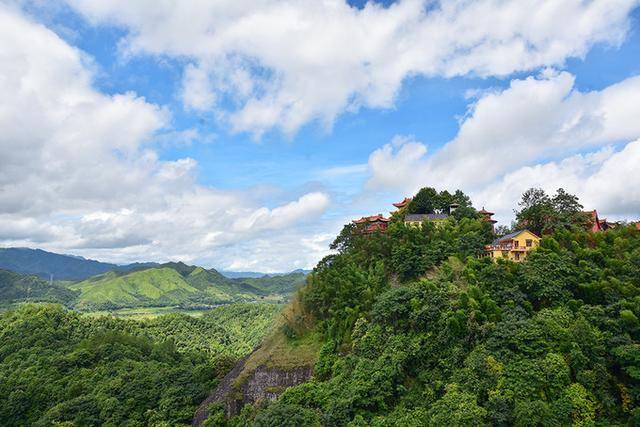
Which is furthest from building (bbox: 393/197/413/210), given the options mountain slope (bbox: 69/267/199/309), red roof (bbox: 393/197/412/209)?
mountain slope (bbox: 69/267/199/309)

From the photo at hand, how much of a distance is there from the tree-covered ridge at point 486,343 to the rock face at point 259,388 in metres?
1.37

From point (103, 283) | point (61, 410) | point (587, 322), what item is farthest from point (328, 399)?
point (103, 283)

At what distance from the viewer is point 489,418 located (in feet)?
54.0

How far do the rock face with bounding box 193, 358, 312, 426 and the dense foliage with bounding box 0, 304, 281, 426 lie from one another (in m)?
4.50

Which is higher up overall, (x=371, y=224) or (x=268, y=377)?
(x=371, y=224)

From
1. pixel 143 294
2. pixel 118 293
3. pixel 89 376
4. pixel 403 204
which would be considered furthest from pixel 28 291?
pixel 403 204

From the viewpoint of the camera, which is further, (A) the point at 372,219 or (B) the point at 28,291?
(B) the point at 28,291

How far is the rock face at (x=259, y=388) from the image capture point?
24.9 meters

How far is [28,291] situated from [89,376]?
159049 millimetres

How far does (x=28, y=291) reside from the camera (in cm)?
16412

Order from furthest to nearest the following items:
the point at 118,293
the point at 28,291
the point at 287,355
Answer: the point at 118,293 → the point at 28,291 → the point at 287,355

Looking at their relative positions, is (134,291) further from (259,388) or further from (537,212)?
(537,212)

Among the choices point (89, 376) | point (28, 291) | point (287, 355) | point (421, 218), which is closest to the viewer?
point (287, 355)

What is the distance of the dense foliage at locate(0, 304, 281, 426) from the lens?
98.8ft
